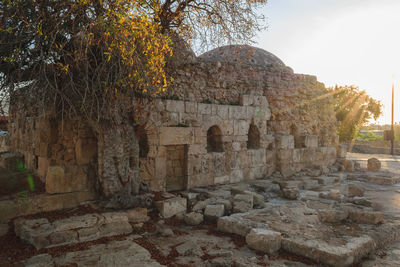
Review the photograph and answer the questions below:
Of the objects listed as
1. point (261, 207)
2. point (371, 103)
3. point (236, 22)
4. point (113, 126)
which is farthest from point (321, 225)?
point (371, 103)

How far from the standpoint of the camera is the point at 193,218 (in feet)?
20.2

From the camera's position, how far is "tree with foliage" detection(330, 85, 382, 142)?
1118 inches

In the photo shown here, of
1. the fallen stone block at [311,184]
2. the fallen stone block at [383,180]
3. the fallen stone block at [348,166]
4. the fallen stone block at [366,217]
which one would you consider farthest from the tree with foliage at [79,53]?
the fallen stone block at [348,166]

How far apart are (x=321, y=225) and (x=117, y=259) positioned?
403 cm

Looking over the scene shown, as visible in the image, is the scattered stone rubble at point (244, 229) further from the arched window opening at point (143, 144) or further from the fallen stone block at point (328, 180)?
the fallen stone block at point (328, 180)

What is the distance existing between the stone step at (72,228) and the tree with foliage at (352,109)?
27.2 meters

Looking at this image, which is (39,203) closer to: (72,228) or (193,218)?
(72,228)

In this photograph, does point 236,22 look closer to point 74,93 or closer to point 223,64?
point 223,64

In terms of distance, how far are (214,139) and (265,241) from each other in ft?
16.4

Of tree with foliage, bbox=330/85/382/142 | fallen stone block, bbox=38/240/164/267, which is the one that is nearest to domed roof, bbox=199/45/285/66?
fallen stone block, bbox=38/240/164/267

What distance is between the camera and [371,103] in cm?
3022

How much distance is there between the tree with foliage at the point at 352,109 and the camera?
28.4 metres

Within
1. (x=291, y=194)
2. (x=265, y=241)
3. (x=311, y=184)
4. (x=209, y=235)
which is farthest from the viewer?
(x=311, y=184)

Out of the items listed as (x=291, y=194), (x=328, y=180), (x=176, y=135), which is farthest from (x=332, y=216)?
(x=328, y=180)
